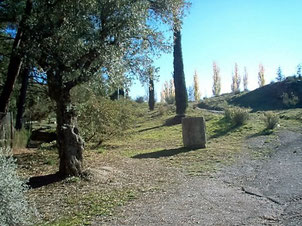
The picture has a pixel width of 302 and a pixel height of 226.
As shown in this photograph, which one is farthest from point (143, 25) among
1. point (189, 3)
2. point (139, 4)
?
point (189, 3)

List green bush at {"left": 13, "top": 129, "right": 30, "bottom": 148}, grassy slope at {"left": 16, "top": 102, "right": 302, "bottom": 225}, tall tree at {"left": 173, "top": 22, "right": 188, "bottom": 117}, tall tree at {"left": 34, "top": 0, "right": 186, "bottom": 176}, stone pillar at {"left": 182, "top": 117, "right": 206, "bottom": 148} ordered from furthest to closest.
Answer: tall tree at {"left": 173, "top": 22, "right": 188, "bottom": 117}
green bush at {"left": 13, "top": 129, "right": 30, "bottom": 148}
stone pillar at {"left": 182, "top": 117, "right": 206, "bottom": 148}
tall tree at {"left": 34, "top": 0, "right": 186, "bottom": 176}
grassy slope at {"left": 16, "top": 102, "right": 302, "bottom": 225}

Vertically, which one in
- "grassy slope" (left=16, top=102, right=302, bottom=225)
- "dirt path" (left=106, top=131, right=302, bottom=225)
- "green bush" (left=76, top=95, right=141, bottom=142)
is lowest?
"dirt path" (left=106, top=131, right=302, bottom=225)

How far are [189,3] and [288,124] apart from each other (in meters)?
7.84

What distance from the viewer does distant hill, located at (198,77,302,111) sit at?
72.0 ft

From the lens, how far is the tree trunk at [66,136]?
636cm

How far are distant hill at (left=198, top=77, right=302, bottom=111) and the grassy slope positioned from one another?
30.5ft

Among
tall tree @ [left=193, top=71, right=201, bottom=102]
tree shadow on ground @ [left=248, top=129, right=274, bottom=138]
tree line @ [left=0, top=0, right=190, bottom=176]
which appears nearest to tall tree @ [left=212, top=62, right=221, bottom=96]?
tall tree @ [left=193, top=71, right=201, bottom=102]

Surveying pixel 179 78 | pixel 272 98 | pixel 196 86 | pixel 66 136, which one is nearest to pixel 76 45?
pixel 66 136

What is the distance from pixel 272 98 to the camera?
25.8 metres

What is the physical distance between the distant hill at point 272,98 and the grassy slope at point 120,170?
9288mm

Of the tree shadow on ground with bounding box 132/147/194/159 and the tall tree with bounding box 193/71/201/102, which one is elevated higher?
the tall tree with bounding box 193/71/201/102

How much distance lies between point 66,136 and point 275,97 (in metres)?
23.5

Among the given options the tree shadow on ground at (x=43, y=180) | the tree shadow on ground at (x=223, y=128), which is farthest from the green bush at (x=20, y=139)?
the tree shadow on ground at (x=223, y=128)

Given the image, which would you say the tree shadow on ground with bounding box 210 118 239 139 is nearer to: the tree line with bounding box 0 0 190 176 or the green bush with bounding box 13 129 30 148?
the tree line with bounding box 0 0 190 176
